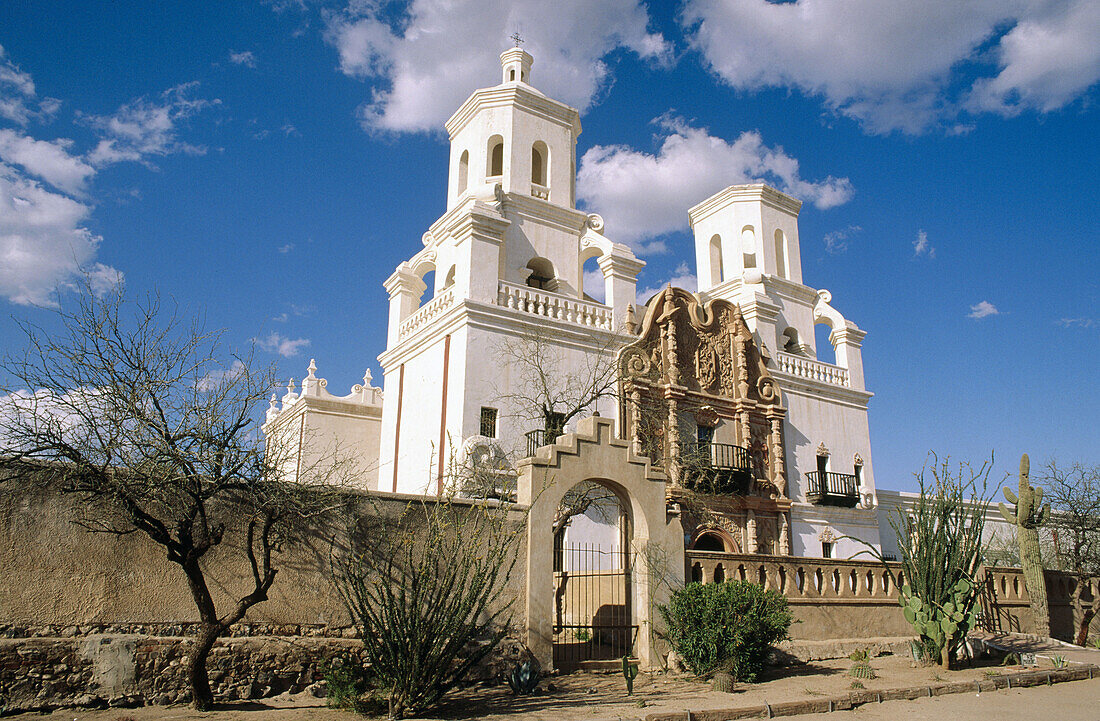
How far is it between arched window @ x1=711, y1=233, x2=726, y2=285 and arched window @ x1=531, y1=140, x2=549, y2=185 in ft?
24.0

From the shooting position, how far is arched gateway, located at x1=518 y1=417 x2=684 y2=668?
10617 millimetres

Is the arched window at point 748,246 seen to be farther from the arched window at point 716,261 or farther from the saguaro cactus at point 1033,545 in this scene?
the saguaro cactus at point 1033,545

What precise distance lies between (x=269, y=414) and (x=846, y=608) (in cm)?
1934

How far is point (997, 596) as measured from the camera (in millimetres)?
16578

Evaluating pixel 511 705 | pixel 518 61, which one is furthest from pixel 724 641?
pixel 518 61

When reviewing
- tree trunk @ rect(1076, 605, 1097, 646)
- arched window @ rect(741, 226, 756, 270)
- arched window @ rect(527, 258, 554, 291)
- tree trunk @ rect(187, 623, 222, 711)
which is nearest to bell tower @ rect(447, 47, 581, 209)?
arched window @ rect(527, 258, 554, 291)

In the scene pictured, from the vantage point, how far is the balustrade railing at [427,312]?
19734 mm

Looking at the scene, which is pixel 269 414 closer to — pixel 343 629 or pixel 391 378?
pixel 391 378

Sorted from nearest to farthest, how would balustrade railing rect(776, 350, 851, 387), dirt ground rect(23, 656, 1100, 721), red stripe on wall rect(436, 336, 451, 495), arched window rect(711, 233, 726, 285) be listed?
dirt ground rect(23, 656, 1100, 721), red stripe on wall rect(436, 336, 451, 495), balustrade railing rect(776, 350, 851, 387), arched window rect(711, 233, 726, 285)

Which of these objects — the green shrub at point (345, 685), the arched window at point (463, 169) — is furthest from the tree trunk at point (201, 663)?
the arched window at point (463, 169)

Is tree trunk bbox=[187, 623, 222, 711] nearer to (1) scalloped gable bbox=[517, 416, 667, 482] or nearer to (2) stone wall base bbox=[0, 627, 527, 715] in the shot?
(2) stone wall base bbox=[0, 627, 527, 715]

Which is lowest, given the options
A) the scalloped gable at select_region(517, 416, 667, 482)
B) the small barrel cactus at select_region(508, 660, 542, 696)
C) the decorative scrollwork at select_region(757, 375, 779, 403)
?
the small barrel cactus at select_region(508, 660, 542, 696)

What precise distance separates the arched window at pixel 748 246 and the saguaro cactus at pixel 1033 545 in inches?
476

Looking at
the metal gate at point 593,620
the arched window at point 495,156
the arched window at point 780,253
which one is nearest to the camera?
the metal gate at point 593,620
